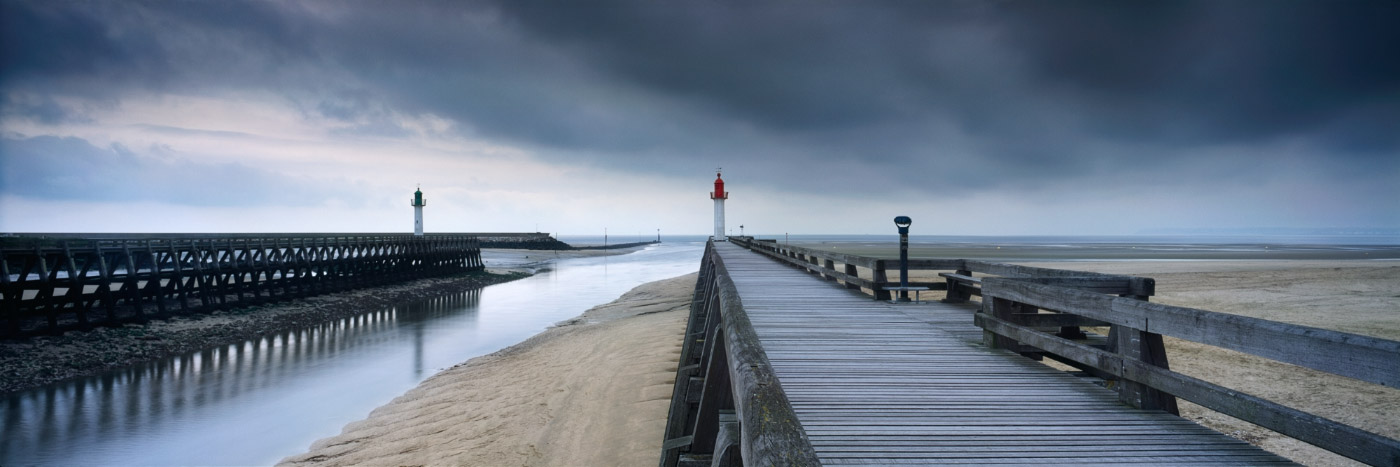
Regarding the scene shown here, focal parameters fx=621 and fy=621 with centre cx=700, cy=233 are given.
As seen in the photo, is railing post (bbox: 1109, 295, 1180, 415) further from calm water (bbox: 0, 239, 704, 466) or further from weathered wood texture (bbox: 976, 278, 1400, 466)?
calm water (bbox: 0, 239, 704, 466)

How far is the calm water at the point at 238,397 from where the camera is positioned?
838 centimetres

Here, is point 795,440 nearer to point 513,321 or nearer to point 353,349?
point 353,349

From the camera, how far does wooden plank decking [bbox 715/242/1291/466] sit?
9.58 feet

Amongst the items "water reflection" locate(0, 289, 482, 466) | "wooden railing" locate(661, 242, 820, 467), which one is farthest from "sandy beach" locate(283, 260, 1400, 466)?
"water reflection" locate(0, 289, 482, 466)

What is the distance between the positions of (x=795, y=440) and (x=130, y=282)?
21.0 m

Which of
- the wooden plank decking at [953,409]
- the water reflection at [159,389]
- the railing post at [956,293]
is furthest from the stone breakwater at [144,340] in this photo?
the railing post at [956,293]

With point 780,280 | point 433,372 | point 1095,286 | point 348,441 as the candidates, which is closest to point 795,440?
point 1095,286

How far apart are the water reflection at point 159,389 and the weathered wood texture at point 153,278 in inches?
127

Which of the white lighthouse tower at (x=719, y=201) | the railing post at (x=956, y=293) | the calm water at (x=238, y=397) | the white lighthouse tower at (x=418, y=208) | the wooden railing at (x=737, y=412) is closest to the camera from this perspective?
the wooden railing at (x=737, y=412)

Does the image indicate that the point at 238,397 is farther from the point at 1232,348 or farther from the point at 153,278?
the point at 1232,348

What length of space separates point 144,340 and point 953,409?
17.7 m

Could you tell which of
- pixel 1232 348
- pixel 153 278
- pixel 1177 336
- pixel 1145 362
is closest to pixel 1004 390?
pixel 1145 362

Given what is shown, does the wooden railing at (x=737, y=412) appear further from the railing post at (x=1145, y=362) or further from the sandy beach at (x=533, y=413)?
the railing post at (x=1145, y=362)

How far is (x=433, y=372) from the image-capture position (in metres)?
12.4
